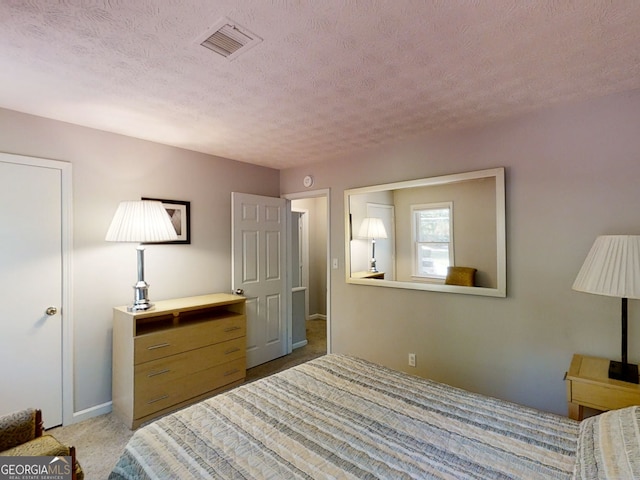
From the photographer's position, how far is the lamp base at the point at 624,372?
178cm

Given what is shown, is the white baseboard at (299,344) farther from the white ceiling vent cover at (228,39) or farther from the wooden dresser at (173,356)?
the white ceiling vent cover at (228,39)

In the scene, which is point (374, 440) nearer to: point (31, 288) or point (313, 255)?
point (31, 288)

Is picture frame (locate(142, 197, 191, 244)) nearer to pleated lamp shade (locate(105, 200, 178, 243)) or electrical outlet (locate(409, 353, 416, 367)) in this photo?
pleated lamp shade (locate(105, 200, 178, 243))

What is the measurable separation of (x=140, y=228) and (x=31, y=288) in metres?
0.86

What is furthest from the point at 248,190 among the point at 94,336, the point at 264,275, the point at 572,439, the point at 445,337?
the point at 572,439

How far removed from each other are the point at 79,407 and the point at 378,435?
8.30 feet

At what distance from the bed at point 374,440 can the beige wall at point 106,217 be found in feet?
5.42

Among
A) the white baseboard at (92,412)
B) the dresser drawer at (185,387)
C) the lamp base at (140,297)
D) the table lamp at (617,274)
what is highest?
the table lamp at (617,274)

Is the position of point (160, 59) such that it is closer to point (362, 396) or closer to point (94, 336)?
point (362, 396)

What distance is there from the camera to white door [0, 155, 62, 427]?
224cm

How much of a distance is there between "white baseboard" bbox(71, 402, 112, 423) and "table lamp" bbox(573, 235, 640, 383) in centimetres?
356

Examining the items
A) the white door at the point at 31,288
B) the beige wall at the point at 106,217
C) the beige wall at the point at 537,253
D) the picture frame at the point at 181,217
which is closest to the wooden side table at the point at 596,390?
the beige wall at the point at 537,253

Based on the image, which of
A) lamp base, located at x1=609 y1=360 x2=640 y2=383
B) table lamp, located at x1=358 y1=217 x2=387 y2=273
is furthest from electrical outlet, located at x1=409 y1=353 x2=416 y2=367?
lamp base, located at x1=609 y1=360 x2=640 y2=383

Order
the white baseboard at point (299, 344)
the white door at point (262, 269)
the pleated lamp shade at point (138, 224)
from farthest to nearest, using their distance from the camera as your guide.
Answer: the white baseboard at point (299, 344) → the white door at point (262, 269) → the pleated lamp shade at point (138, 224)
